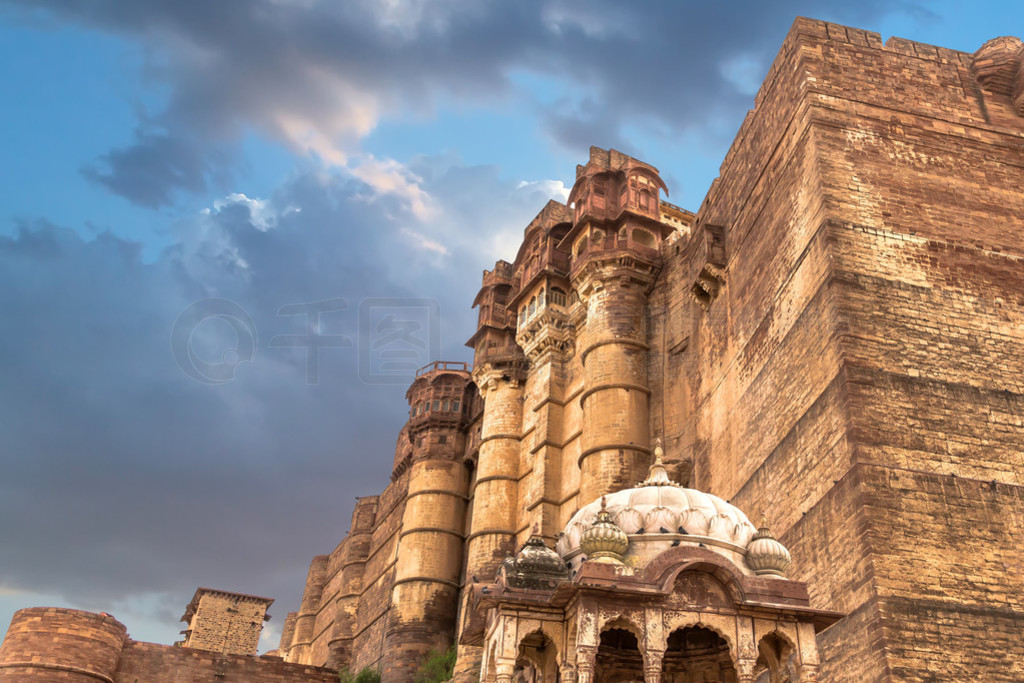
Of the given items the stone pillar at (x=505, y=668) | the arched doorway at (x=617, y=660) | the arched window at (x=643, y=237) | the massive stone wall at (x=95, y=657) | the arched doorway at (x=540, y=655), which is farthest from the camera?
the arched window at (x=643, y=237)

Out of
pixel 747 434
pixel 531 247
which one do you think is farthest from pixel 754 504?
pixel 531 247

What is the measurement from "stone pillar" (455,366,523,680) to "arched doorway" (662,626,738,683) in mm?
13279

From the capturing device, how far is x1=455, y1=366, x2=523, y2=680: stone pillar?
2208 centimetres

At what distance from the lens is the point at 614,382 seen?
A: 18.9 meters

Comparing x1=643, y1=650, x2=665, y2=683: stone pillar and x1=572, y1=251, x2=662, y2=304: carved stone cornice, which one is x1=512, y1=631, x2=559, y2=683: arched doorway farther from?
x1=572, y1=251, x2=662, y2=304: carved stone cornice

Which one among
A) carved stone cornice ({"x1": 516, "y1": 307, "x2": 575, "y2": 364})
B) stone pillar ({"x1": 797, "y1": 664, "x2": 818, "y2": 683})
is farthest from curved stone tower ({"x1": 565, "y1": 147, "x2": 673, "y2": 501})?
stone pillar ({"x1": 797, "y1": 664, "x2": 818, "y2": 683})

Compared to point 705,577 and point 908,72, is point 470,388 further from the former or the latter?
point 705,577

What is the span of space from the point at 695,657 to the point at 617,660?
25.4 inches

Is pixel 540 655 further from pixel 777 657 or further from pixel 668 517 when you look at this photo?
pixel 777 657

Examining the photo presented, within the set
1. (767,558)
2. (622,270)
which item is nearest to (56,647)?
(622,270)

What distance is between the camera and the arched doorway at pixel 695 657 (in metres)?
7.58

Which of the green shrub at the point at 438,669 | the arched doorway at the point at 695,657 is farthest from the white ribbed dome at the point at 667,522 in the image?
the green shrub at the point at 438,669

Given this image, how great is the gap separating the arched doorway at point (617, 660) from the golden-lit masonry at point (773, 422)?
0.03 metres

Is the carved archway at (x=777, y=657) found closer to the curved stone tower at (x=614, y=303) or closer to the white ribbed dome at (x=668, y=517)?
the white ribbed dome at (x=668, y=517)
